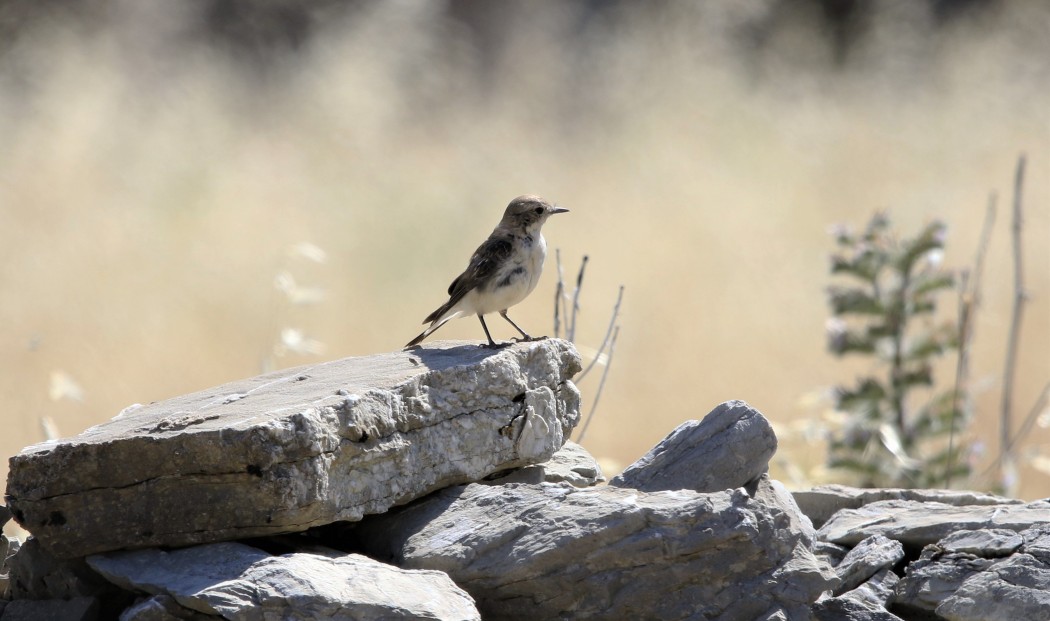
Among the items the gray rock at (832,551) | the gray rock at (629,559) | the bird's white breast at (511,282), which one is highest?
the bird's white breast at (511,282)

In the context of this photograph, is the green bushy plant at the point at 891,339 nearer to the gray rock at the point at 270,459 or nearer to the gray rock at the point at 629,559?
the gray rock at the point at 629,559

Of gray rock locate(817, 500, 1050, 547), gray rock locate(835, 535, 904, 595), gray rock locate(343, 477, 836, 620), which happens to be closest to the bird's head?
gray rock locate(343, 477, 836, 620)

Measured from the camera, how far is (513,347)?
13.5 ft

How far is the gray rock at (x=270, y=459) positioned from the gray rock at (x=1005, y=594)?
145 cm

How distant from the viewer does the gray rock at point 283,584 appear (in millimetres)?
2994

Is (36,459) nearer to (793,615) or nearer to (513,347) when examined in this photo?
(513,347)

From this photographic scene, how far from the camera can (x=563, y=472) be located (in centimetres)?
439

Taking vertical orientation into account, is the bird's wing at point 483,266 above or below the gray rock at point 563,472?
above

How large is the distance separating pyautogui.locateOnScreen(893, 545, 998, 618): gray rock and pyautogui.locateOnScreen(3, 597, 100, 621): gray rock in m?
2.36

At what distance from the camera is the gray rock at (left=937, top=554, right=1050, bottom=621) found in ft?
11.3

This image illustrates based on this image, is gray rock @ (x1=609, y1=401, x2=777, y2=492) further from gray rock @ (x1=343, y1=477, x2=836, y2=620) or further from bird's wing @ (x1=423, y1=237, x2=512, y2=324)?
bird's wing @ (x1=423, y1=237, x2=512, y2=324)

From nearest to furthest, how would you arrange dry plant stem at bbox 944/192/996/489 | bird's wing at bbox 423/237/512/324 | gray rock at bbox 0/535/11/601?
gray rock at bbox 0/535/11/601 → bird's wing at bbox 423/237/512/324 → dry plant stem at bbox 944/192/996/489

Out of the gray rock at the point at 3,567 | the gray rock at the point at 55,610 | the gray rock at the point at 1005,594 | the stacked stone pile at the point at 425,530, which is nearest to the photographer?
the stacked stone pile at the point at 425,530

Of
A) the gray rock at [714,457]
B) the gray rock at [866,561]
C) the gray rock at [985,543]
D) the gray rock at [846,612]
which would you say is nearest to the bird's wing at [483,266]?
the gray rock at [714,457]
